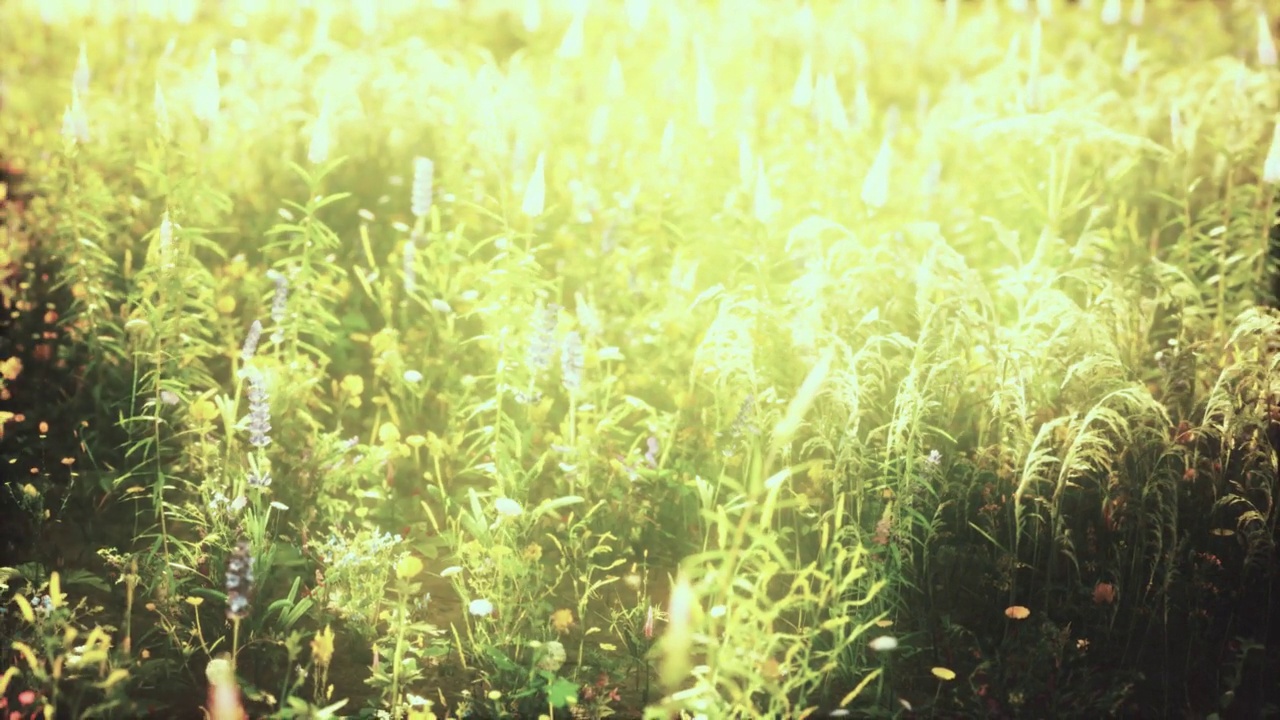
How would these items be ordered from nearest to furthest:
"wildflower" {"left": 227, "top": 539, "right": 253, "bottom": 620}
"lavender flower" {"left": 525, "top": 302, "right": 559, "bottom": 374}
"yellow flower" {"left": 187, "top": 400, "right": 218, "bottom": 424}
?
"wildflower" {"left": 227, "top": 539, "right": 253, "bottom": 620}, "yellow flower" {"left": 187, "top": 400, "right": 218, "bottom": 424}, "lavender flower" {"left": 525, "top": 302, "right": 559, "bottom": 374}

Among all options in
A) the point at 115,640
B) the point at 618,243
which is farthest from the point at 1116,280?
the point at 115,640

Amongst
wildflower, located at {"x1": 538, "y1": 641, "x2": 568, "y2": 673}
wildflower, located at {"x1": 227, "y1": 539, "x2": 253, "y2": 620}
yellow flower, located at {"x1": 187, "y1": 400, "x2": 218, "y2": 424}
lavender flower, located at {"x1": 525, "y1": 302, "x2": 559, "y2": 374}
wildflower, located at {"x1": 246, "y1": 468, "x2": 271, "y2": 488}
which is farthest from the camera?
lavender flower, located at {"x1": 525, "y1": 302, "x2": 559, "y2": 374}

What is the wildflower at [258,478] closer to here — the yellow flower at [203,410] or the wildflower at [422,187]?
the yellow flower at [203,410]

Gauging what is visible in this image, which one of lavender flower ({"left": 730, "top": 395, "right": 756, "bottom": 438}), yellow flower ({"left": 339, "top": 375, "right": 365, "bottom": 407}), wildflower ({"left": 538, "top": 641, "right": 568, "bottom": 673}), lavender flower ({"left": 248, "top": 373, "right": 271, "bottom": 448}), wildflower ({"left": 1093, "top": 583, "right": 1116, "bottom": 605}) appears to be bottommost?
wildflower ({"left": 538, "top": 641, "right": 568, "bottom": 673})

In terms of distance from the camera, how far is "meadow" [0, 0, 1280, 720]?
9.04 ft

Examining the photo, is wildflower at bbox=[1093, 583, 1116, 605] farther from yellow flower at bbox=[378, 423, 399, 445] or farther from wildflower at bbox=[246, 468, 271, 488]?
wildflower at bbox=[246, 468, 271, 488]

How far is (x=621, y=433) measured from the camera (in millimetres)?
3807

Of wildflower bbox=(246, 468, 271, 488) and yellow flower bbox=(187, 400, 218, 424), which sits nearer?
wildflower bbox=(246, 468, 271, 488)

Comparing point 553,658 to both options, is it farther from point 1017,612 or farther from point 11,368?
point 11,368

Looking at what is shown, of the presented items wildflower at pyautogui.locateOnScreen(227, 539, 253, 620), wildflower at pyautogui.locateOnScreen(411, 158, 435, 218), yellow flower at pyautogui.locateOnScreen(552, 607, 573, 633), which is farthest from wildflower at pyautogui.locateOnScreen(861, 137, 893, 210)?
wildflower at pyautogui.locateOnScreen(227, 539, 253, 620)

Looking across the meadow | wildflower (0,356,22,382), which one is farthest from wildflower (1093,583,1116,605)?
wildflower (0,356,22,382)

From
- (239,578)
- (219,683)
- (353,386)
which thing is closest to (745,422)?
(353,386)

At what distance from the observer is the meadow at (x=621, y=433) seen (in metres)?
2.76

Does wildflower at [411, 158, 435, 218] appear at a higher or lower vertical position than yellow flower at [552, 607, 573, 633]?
higher
